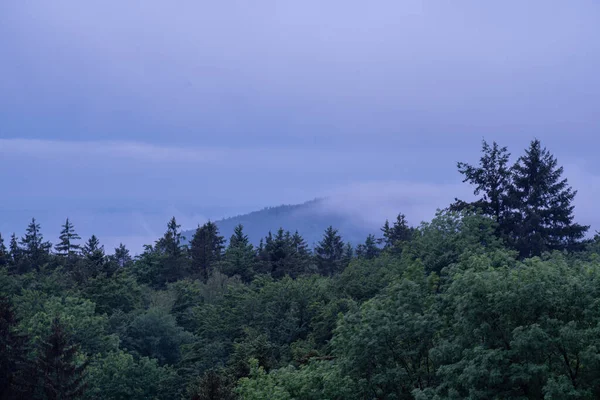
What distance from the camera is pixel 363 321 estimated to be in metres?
25.6

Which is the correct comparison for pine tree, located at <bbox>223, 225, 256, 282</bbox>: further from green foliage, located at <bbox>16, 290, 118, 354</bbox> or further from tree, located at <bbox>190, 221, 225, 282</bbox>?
green foliage, located at <bbox>16, 290, 118, 354</bbox>

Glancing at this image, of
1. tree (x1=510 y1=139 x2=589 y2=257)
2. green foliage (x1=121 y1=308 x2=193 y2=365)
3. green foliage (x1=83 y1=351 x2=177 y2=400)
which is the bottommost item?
green foliage (x1=83 y1=351 x2=177 y2=400)

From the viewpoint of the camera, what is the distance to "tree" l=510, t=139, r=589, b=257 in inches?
1902

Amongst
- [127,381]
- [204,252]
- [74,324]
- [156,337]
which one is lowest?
[127,381]

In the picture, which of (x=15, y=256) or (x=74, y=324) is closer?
(x=74, y=324)

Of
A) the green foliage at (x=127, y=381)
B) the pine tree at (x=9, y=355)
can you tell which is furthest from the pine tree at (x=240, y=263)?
the pine tree at (x=9, y=355)

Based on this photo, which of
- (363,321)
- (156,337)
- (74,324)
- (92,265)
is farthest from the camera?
(92,265)

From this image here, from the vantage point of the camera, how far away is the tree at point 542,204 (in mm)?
48312

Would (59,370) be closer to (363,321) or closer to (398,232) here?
(363,321)

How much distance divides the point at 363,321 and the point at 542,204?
28.5 metres

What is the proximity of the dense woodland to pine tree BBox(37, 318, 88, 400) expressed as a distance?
101mm

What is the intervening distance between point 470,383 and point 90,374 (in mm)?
28583

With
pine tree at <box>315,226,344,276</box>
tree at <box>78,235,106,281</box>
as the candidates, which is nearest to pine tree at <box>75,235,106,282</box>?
tree at <box>78,235,106,281</box>

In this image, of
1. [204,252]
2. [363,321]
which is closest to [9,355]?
[363,321]
